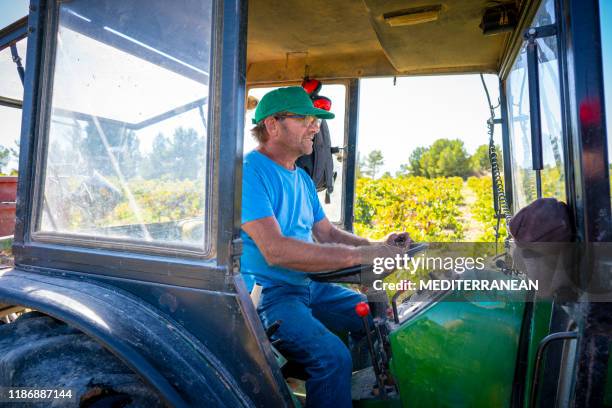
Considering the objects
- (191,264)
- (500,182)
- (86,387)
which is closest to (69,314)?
(86,387)

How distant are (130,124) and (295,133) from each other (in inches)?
37.9

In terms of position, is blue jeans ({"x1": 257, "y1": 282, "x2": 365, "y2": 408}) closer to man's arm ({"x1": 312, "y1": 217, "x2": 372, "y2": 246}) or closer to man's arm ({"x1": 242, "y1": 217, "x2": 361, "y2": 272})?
man's arm ({"x1": 242, "y1": 217, "x2": 361, "y2": 272})

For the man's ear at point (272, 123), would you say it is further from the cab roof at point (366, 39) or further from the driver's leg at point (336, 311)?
the driver's leg at point (336, 311)

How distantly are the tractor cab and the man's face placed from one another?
78 centimetres

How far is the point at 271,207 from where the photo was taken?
186 centimetres

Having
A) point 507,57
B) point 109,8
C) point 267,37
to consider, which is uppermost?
point 267,37

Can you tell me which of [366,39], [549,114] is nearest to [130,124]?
[549,114]

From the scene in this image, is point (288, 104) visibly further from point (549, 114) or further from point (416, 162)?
point (416, 162)

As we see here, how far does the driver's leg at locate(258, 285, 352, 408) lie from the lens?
5.24 ft

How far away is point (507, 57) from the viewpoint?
2.28m

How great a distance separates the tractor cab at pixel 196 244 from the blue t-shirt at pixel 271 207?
0.16 meters

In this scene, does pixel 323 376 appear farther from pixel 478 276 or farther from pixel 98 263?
pixel 98 263

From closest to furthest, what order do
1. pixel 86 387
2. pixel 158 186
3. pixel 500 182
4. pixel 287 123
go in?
pixel 86 387, pixel 158 186, pixel 287 123, pixel 500 182

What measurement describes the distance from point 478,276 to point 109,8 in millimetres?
1633
